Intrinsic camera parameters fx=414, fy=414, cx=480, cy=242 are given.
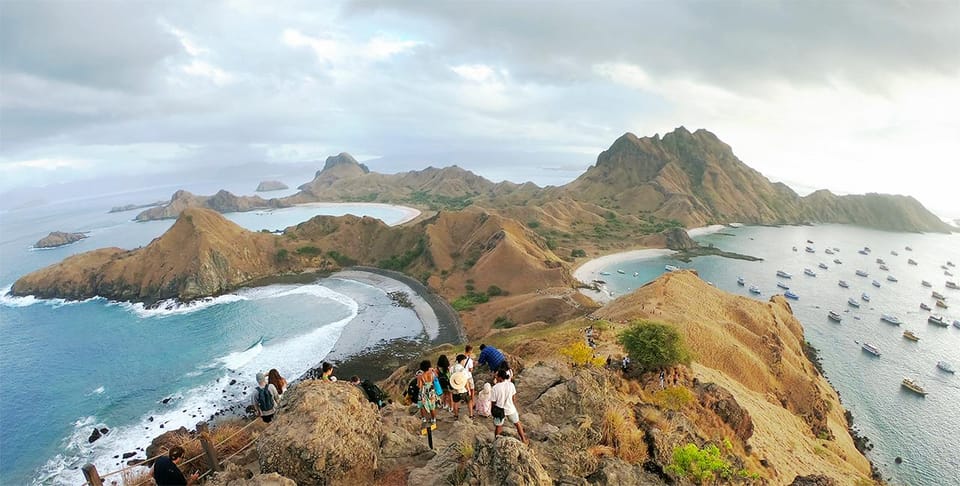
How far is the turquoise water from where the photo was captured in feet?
119

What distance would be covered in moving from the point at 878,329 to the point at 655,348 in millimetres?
64010

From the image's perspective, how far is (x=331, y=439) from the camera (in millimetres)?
8781

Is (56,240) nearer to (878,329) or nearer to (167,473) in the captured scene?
(167,473)

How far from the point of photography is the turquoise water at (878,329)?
3619 centimetres

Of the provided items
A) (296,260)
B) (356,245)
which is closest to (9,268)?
(296,260)

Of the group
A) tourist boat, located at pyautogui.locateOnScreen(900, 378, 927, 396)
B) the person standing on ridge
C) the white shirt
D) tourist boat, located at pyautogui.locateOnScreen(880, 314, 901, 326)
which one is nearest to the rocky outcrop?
the person standing on ridge

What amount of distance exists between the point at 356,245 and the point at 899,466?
8635cm

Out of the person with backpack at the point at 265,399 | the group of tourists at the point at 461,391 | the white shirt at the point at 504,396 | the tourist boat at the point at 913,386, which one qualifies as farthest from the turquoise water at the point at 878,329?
the person with backpack at the point at 265,399

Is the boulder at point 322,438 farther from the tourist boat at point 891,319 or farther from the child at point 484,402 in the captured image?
the tourist boat at point 891,319

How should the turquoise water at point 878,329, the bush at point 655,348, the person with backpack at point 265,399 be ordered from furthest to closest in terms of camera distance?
the turquoise water at point 878,329 < the bush at point 655,348 < the person with backpack at point 265,399

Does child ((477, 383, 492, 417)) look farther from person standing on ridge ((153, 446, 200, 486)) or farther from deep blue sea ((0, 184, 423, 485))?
deep blue sea ((0, 184, 423, 485))

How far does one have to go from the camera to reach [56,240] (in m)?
153

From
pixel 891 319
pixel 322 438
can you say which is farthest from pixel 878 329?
pixel 322 438

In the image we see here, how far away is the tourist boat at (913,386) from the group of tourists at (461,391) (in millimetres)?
56452
